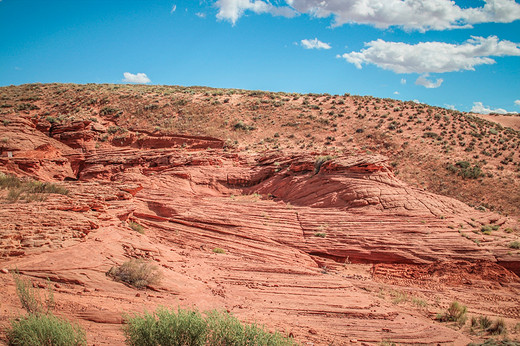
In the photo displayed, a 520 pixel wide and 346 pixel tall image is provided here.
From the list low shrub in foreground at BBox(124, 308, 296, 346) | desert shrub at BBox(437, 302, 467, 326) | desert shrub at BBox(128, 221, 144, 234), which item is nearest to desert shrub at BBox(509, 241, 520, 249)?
desert shrub at BBox(437, 302, 467, 326)

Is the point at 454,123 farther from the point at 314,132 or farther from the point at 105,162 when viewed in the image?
the point at 105,162

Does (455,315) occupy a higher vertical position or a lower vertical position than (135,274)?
lower

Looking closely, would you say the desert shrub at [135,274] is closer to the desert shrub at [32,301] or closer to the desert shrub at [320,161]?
the desert shrub at [32,301]

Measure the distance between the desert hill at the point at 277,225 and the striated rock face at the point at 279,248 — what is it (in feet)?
0.19

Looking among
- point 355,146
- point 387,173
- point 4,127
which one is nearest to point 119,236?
point 387,173

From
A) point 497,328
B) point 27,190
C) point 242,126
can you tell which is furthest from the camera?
point 242,126

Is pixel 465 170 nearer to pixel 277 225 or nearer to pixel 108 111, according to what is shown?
pixel 277 225

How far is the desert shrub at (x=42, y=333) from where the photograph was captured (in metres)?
4.62

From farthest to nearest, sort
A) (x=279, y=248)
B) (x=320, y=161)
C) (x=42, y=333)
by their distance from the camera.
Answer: (x=320, y=161) → (x=279, y=248) → (x=42, y=333)

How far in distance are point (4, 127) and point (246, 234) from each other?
19641mm

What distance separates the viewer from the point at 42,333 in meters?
4.79

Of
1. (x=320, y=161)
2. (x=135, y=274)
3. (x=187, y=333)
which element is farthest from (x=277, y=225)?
(x=187, y=333)

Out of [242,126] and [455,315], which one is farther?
[242,126]

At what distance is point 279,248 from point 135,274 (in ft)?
21.0
